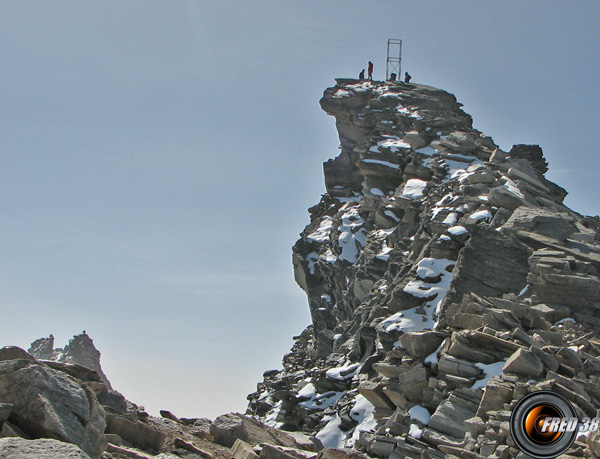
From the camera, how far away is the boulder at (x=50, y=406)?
990 centimetres

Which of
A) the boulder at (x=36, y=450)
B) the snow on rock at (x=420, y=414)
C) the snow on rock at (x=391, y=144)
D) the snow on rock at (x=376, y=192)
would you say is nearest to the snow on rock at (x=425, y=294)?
the snow on rock at (x=420, y=414)

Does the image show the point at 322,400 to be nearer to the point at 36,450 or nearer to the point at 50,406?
the point at 50,406

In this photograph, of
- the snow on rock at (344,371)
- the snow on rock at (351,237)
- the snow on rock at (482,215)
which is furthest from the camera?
the snow on rock at (351,237)

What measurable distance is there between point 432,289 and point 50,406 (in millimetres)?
29868

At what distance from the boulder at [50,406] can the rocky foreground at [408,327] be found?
27 mm

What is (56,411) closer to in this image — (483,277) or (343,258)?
(483,277)

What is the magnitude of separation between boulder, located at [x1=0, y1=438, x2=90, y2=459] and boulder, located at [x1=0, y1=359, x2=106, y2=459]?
1355mm

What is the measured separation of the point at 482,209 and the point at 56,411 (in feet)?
119

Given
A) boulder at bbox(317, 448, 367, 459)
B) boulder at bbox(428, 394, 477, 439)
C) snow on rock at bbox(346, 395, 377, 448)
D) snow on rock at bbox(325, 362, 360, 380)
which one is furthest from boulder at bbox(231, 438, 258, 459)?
snow on rock at bbox(325, 362, 360, 380)

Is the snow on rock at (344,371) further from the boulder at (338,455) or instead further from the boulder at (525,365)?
the boulder at (338,455)

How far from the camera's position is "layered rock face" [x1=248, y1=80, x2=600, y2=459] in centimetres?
2072

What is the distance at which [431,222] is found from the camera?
43.2m

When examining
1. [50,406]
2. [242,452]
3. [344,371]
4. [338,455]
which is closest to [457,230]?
[344,371]


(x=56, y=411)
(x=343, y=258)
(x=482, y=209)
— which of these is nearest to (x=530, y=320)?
(x=482, y=209)
